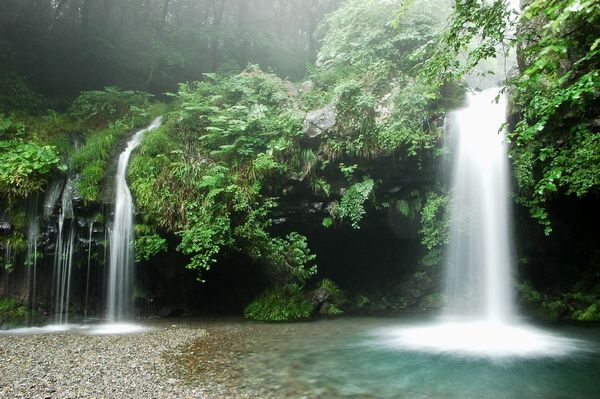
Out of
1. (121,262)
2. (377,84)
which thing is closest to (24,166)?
(121,262)

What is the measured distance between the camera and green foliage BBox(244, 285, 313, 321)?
10281 millimetres

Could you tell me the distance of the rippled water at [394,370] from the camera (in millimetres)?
4820

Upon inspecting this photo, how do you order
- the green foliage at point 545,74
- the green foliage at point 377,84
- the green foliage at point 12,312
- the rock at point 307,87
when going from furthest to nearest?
the rock at point 307,87 < the green foliage at point 377,84 < the green foliage at point 12,312 < the green foliage at point 545,74

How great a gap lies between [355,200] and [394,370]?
5424mm

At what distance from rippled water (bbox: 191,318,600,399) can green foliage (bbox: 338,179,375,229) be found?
3.51 m

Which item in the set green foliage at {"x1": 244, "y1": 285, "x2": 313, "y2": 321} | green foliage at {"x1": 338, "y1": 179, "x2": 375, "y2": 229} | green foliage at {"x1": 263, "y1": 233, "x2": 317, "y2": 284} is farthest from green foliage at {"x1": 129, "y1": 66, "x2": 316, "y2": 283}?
green foliage at {"x1": 338, "y1": 179, "x2": 375, "y2": 229}

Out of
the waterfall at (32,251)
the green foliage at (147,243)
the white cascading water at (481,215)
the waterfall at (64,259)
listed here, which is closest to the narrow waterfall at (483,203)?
the white cascading water at (481,215)

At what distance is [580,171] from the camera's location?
→ 786 centimetres

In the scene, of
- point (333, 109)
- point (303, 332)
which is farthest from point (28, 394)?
point (333, 109)

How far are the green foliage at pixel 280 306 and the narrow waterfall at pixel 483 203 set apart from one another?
4701 mm

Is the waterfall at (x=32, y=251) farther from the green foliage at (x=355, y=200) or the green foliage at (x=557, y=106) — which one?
the green foliage at (x=557, y=106)

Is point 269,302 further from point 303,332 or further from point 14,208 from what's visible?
point 14,208

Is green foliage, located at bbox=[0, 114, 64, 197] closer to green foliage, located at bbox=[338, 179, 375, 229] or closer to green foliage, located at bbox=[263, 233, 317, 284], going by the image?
green foliage, located at bbox=[263, 233, 317, 284]

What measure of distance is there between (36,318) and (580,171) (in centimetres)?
1296
